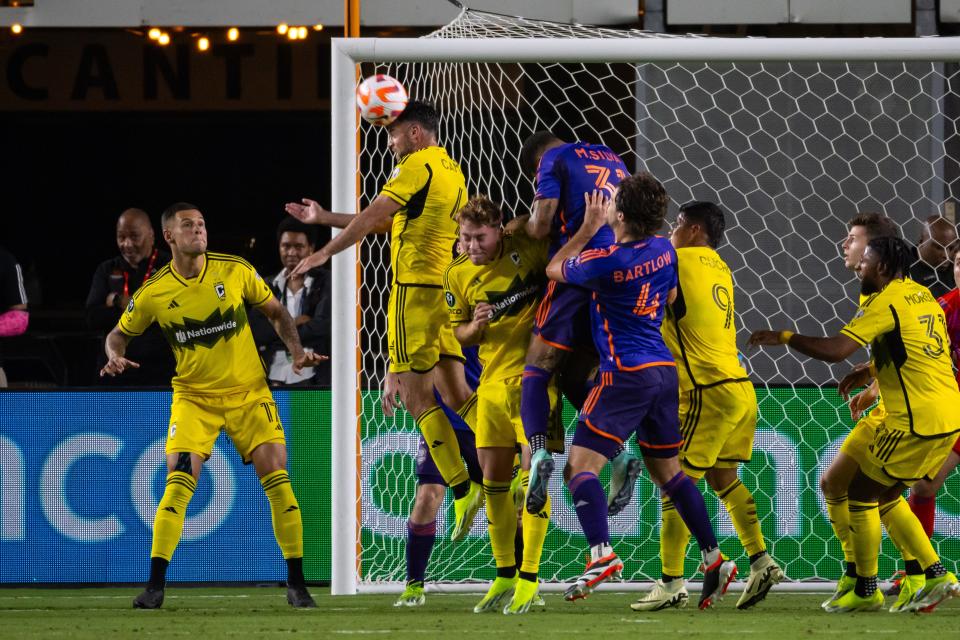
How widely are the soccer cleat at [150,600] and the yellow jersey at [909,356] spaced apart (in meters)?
3.56

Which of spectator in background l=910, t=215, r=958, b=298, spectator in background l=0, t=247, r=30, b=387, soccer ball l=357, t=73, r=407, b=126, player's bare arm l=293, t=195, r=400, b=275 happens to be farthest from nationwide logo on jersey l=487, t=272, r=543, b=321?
spectator in background l=0, t=247, r=30, b=387

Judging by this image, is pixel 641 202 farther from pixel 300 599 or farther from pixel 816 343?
pixel 300 599

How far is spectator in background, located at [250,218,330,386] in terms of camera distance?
9219mm

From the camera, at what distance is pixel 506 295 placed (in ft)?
22.3

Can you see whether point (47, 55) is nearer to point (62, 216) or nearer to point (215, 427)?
point (62, 216)

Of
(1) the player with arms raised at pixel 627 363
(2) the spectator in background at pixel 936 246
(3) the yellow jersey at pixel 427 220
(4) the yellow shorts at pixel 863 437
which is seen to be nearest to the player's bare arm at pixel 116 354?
(3) the yellow jersey at pixel 427 220

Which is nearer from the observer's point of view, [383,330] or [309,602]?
[309,602]

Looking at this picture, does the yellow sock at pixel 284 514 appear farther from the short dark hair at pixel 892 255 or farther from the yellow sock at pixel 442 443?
the short dark hair at pixel 892 255

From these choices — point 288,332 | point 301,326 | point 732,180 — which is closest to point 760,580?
point 288,332

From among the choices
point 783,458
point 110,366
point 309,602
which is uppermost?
point 110,366

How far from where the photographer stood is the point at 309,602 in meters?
7.11

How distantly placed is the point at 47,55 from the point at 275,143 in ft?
9.30

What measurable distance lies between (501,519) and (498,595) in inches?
14.3

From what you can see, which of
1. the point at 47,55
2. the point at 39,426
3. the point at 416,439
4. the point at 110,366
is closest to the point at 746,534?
the point at 416,439
